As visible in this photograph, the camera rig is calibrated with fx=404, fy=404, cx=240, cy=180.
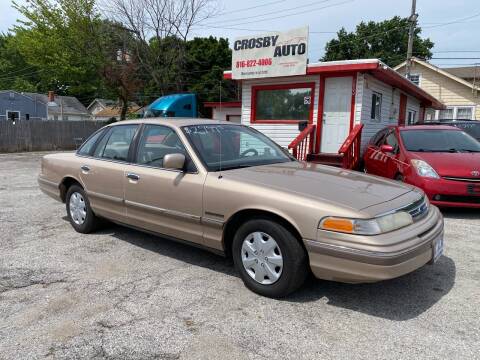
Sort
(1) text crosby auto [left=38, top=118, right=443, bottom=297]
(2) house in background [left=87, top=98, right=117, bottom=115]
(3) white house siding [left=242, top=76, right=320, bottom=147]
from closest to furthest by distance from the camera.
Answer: (1) text crosby auto [left=38, top=118, right=443, bottom=297] < (3) white house siding [left=242, top=76, right=320, bottom=147] < (2) house in background [left=87, top=98, right=117, bottom=115]

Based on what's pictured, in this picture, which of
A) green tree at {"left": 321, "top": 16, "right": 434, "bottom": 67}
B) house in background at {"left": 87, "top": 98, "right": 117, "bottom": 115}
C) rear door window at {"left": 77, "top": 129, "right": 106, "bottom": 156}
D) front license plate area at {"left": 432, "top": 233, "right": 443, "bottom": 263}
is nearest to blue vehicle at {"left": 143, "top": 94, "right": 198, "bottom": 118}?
rear door window at {"left": 77, "top": 129, "right": 106, "bottom": 156}

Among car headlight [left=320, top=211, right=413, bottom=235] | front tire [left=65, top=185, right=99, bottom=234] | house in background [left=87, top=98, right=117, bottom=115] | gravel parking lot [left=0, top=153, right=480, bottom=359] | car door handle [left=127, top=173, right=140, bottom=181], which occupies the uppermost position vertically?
house in background [left=87, top=98, right=117, bottom=115]

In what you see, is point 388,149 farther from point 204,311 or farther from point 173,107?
point 173,107

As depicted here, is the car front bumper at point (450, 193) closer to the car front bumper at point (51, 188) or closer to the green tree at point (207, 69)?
the car front bumper at point (51, 188)

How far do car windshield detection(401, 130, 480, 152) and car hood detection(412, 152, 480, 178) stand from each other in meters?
0.31

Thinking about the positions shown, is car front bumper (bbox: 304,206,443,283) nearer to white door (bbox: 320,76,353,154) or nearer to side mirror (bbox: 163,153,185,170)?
side mirror (bbox: 163,153,185,170)

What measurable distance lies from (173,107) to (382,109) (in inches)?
346

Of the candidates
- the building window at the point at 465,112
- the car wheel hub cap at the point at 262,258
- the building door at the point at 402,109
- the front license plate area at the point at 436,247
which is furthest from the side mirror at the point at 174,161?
the building window at the point at 465,112

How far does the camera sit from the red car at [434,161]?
6.16 m

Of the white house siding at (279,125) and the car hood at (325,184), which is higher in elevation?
the white house siding at (279,125)

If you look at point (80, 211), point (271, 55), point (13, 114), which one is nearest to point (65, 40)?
point (13, 114)

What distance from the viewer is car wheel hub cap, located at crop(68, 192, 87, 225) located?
17.6ft

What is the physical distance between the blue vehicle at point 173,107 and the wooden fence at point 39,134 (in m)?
5.95

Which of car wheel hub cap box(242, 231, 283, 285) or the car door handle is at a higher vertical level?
the car door handle
